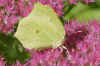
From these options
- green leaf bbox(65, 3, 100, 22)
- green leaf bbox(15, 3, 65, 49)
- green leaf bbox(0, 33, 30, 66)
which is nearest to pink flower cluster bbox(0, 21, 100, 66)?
green leaf bbox(15, 3, 65, 49)

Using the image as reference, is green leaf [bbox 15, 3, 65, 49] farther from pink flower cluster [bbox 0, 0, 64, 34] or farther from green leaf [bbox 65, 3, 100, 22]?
green leaf [bbox 65, 3, 100, 22]

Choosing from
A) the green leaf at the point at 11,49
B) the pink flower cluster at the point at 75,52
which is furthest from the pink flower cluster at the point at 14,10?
the pink flower cluster at the point at 75,52

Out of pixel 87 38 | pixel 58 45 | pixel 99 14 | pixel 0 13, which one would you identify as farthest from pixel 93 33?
pixel 0 13

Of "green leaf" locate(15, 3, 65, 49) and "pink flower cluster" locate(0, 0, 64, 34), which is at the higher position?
"pink flower cluster" locate(0, 0, 64, 34)

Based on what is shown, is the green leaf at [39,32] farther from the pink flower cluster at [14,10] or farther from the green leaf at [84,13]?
the green leaf at [84,13]

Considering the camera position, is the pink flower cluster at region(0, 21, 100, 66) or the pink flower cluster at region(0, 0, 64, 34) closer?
the pink flower cluster at region(0, 21, 100, 66)

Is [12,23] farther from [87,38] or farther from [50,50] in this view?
[87,38]

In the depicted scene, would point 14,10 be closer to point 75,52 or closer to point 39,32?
point 39,32
